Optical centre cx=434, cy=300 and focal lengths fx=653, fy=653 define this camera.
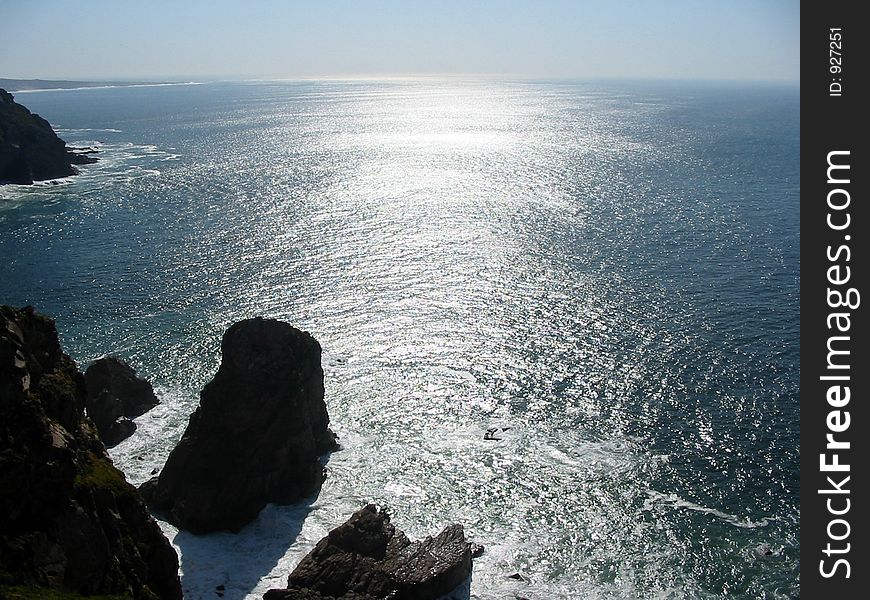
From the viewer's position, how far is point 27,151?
181375 mm


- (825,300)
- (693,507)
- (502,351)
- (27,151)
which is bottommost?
(693,507)

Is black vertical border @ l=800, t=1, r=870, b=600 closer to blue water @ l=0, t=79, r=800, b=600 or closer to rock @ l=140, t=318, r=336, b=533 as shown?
blue water @ l=0, t=79, r=800, b=600

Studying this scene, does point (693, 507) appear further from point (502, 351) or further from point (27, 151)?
point (27, 151)

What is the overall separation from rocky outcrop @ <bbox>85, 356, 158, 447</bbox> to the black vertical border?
5806cm

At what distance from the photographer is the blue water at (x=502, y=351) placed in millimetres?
50375

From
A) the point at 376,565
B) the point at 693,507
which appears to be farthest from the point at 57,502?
the point at 693,507

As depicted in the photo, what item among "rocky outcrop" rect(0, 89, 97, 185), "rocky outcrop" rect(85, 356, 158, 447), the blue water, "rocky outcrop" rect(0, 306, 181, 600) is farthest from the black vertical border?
"rocky outcrop" rect(0, 89, 97, 185)

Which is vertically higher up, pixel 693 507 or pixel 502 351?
pixel 502 351

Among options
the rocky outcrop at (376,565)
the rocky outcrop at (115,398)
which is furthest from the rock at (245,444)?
the rocky outcrop at (115,398)

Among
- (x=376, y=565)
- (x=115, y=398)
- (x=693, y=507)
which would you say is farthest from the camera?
(x=115, y=398)

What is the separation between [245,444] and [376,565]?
16.8m

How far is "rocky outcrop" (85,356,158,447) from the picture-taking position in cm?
6303

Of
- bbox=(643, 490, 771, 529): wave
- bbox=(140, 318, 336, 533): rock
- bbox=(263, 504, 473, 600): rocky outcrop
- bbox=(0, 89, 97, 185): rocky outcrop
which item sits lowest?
bbox=(643, 490, 771, 529): wave

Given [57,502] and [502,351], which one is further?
[502,351]
